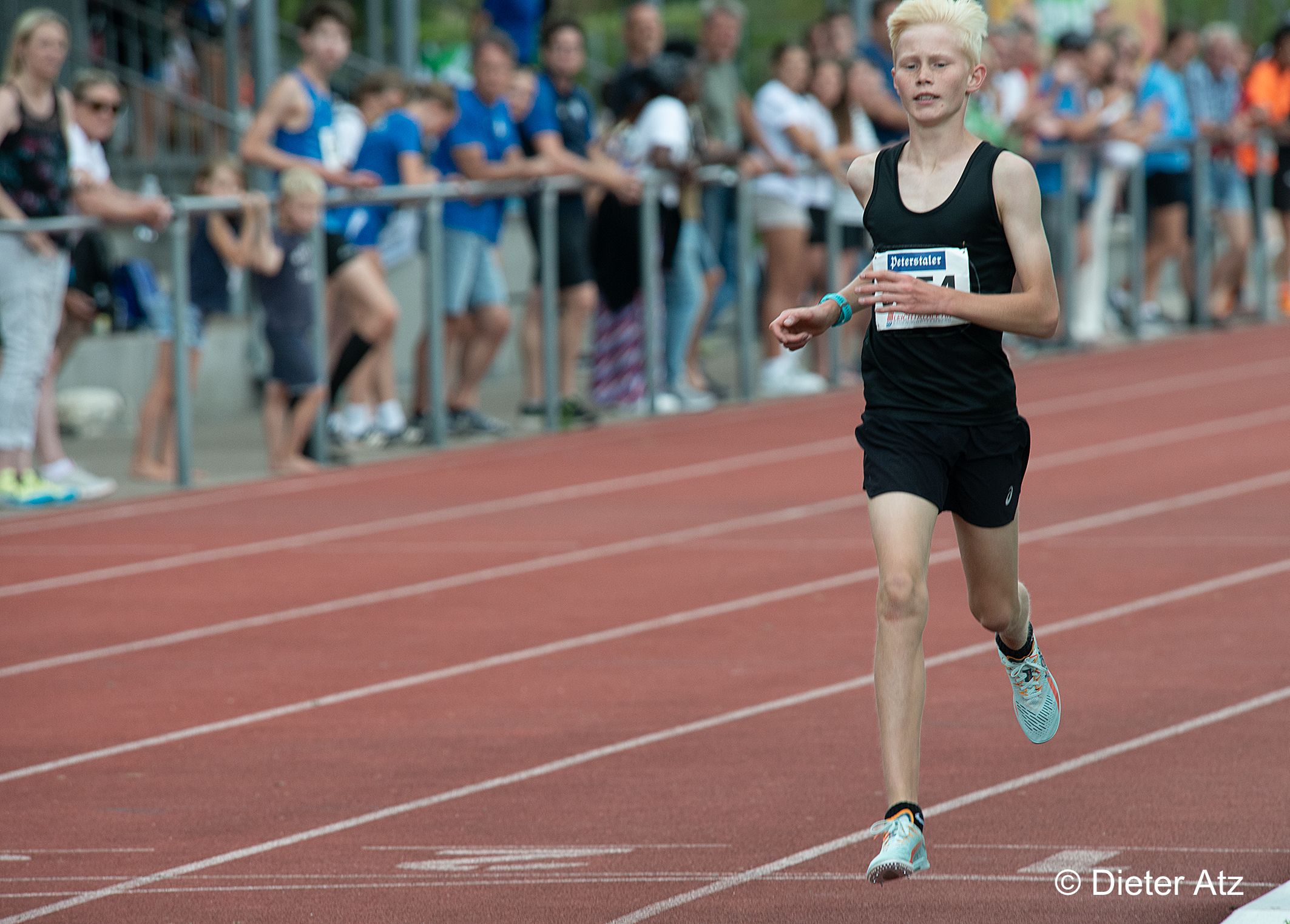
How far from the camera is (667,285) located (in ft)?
48.8

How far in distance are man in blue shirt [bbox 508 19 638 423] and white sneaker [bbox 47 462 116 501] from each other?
10.6ft

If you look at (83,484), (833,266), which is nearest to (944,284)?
(83,484)

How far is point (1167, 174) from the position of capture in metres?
19.0

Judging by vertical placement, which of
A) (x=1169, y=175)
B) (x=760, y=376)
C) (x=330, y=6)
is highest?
(x=330, y=6)

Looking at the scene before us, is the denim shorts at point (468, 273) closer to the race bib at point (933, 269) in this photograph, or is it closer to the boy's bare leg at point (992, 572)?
the boy's bare leg at point (992, 572)

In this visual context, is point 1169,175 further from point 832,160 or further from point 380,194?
point 380,194

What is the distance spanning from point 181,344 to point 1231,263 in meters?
11.0

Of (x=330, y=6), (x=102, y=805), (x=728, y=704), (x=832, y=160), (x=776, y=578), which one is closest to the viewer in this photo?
(x=102, y=805)

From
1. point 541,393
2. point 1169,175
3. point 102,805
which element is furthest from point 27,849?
point 1169,175

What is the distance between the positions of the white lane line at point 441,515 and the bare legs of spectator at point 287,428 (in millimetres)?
1408

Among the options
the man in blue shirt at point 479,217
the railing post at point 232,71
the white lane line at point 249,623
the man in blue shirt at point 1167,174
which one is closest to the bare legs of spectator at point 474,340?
the man in blue shirt at point 479,217

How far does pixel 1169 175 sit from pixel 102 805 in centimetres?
1456

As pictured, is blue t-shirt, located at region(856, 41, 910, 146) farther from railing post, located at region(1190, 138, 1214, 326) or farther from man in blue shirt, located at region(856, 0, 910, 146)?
railing post, located at region(1190, 138, 1214, 326)

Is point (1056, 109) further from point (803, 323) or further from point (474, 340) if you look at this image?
point (803, 323)
